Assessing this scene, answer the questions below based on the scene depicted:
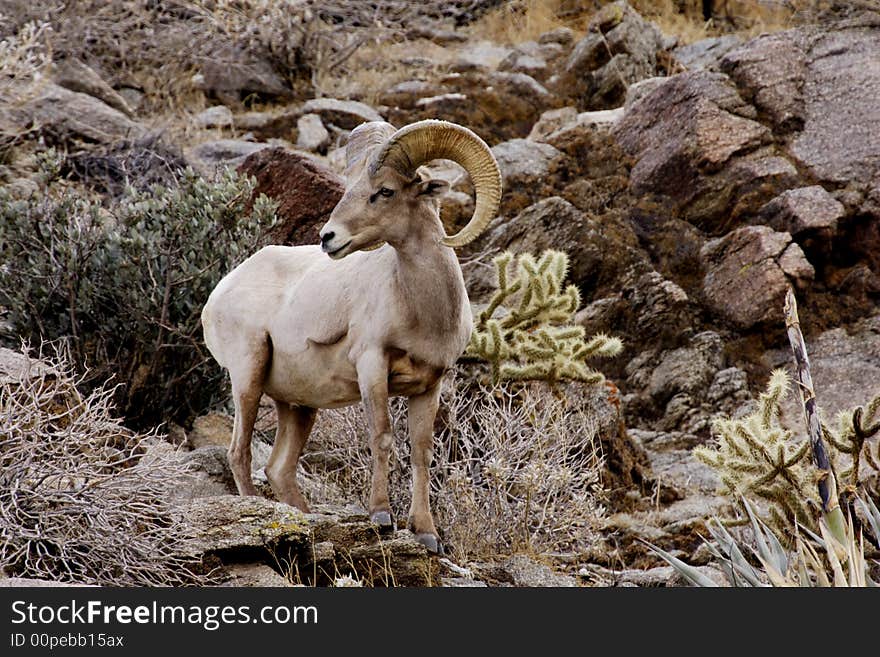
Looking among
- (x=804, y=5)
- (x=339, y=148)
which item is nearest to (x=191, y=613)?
(x=339, y=148)

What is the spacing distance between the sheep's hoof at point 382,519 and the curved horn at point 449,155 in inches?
56.7

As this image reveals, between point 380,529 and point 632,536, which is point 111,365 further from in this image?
point 632,536

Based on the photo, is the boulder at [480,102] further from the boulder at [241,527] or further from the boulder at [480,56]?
the boulder at [241,527]

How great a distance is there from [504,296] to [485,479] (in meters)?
2.10

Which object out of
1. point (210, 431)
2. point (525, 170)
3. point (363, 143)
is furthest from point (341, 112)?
point (363, 143)

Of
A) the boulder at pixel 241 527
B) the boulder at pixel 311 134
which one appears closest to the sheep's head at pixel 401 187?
the boulder at pixel 241 527

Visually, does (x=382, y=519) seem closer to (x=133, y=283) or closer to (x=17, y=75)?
(x=133, y=283)

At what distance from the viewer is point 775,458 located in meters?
7.11

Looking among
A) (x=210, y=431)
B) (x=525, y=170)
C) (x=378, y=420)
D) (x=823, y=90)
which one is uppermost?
(x=823, y=90)

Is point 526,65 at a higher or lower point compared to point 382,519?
higher

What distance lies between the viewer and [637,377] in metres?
11.7

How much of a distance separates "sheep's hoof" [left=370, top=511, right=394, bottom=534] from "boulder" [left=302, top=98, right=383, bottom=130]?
11158 mm

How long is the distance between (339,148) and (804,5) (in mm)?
7647

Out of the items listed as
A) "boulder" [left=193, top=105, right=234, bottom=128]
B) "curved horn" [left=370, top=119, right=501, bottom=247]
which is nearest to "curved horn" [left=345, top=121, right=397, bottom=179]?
"curved horn" [left=370, top=119, right=501, bottom=247]
